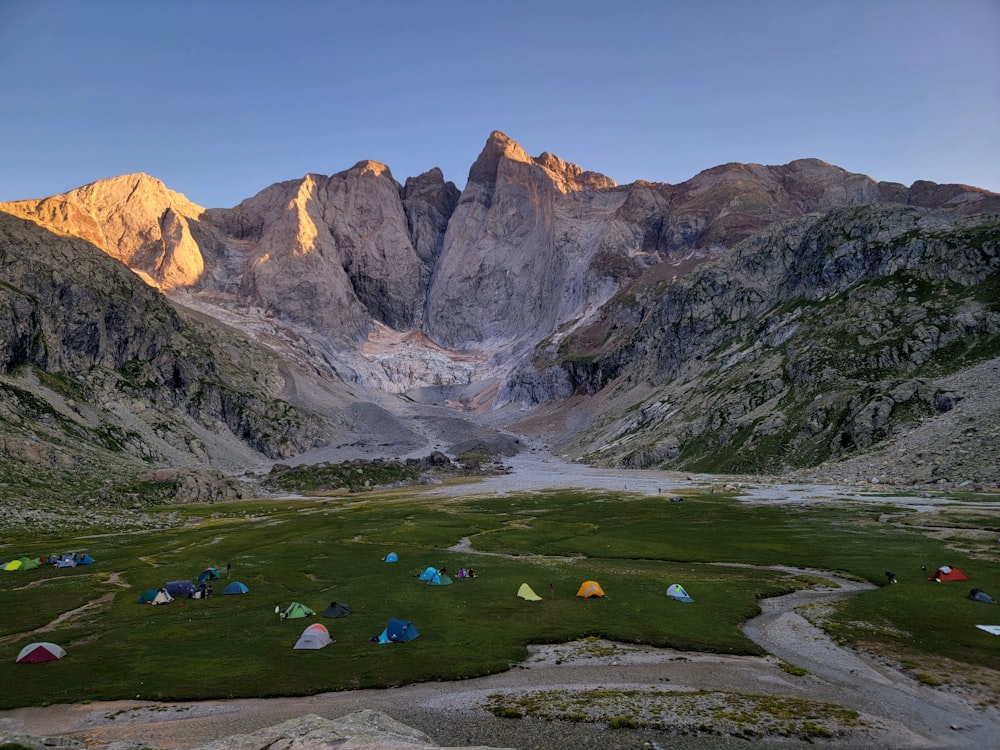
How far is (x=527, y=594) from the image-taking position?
41094 mm

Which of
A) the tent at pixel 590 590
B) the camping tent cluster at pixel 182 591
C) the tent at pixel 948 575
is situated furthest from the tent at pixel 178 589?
the tent at pixel 948 575

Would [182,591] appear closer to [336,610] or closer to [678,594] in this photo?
[336,610]

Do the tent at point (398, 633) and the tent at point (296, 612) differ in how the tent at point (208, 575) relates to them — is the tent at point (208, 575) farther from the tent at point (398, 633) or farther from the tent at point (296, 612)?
the tent at point (398, 633)

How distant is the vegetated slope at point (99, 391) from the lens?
10131cm

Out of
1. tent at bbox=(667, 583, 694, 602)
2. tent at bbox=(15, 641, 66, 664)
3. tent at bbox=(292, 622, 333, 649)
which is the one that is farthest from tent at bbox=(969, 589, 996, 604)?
tent at bbox=(15, 641, 66, 664)

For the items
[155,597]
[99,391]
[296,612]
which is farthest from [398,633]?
[99,391]

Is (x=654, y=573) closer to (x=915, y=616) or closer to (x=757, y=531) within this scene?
(x=915, y=616)

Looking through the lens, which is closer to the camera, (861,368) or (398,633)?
(398,633)

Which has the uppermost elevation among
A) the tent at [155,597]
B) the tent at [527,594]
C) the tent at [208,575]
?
the tent at [527,594]

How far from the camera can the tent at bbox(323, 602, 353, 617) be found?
122ft

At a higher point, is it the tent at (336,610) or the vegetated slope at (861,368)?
the vegetated slope at (861,368)

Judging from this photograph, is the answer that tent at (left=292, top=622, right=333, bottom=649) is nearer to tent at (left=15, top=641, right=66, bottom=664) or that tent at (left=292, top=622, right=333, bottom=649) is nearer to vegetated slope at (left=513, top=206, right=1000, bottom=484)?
tent at (left=15, top=641, right=66, bottom=664)

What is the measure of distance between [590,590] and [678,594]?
611 cm

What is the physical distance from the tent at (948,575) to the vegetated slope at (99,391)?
358 ft
